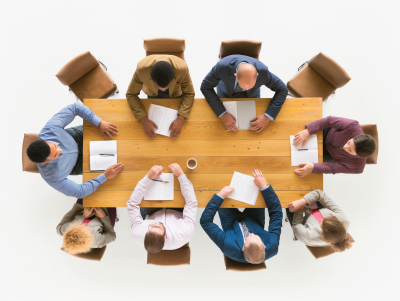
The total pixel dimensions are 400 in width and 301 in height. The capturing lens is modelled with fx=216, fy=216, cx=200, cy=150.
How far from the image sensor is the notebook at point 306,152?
1.87 meters

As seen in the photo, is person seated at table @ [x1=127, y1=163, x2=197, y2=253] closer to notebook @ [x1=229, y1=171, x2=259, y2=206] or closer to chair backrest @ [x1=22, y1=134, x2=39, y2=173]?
notebook @ [x1=229, y1=171, x2=259, y2=206]

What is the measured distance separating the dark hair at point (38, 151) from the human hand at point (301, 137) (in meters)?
1.93

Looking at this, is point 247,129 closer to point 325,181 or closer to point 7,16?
point 325,181

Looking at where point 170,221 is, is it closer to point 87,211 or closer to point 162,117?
point 87,211

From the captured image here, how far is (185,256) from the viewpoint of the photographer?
206 cm

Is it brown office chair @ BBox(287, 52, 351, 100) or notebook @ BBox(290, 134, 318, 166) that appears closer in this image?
notebook @ BBox(290, 134, 318, 166)

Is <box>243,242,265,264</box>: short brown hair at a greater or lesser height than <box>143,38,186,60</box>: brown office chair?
lesser

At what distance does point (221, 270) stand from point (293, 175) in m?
1.61

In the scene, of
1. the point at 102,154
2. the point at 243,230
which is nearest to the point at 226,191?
the point at 243,230

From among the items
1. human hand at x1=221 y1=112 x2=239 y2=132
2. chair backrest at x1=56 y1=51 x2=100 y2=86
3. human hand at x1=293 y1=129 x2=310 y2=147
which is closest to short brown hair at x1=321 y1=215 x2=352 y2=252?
human hand at x1=293 y1=129 x2=310 y2=147

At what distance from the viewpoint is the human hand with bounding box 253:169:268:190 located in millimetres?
1801

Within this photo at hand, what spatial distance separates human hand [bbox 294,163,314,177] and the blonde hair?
5.84 feet

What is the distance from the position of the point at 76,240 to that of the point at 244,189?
1372 mm

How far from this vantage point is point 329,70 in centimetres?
210
